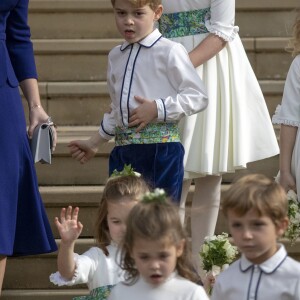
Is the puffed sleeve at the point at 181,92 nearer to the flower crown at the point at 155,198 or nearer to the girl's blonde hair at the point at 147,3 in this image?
the girl's blonde hair at the point at 147,3

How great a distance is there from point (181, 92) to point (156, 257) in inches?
67.1

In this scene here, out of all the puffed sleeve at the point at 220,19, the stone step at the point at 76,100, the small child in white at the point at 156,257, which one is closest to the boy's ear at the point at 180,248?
the small child in white at the point at 156,257

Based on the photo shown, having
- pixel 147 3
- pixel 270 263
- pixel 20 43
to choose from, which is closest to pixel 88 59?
pixel 20 43

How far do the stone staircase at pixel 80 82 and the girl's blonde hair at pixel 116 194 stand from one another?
1.89 m

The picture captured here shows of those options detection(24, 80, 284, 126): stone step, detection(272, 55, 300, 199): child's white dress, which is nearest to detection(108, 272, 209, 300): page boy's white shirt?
detection(272, 55, 300, 199): child's white dress

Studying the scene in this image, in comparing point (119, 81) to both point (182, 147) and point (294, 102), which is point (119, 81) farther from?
point (294, 102)

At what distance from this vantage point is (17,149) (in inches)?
232

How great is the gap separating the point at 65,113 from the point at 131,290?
12.6 ft

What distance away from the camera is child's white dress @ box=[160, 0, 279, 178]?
6512 millimetres

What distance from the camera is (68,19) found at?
895 cm

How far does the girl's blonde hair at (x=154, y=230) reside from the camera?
4.43 meters

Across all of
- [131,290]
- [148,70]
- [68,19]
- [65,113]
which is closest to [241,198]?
[131,290]

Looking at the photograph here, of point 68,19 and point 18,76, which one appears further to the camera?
point 68,19

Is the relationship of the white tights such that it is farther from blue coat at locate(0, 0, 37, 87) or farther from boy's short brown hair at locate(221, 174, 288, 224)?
boy's short brown hair at locate(221, 174, 288, 224)
